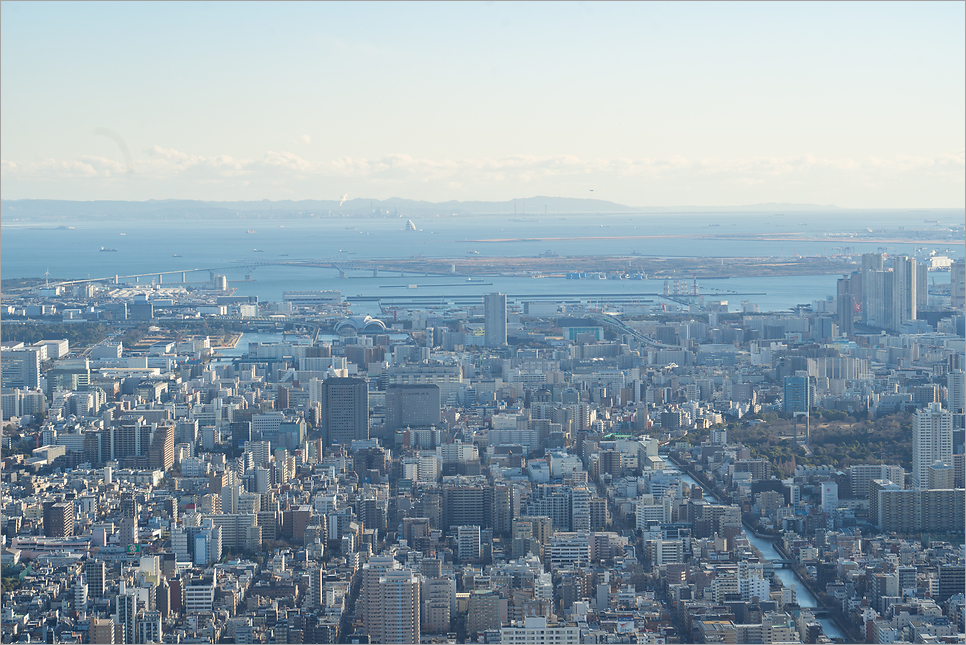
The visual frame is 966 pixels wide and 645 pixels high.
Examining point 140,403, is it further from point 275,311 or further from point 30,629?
point 275,311

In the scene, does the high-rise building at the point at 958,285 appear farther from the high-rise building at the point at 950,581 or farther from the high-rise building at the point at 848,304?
the high-rise building at the point at 950,581

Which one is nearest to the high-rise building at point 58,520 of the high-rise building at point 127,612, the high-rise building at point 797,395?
the high-rise building at point 127,612

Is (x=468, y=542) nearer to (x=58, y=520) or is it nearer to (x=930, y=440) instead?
(x=58, y=520)

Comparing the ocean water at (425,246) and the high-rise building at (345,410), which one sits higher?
the ocean water at (425,246)

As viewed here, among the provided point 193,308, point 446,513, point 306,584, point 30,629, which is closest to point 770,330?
point 193,308

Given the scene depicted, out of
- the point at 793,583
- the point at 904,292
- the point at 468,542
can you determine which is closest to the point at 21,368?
the point at 468,542

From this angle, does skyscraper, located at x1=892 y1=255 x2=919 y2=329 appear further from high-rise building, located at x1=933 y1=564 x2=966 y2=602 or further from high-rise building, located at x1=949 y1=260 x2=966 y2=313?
high-rise building, located at x1=933 y1=564 x2=966 y2=602
